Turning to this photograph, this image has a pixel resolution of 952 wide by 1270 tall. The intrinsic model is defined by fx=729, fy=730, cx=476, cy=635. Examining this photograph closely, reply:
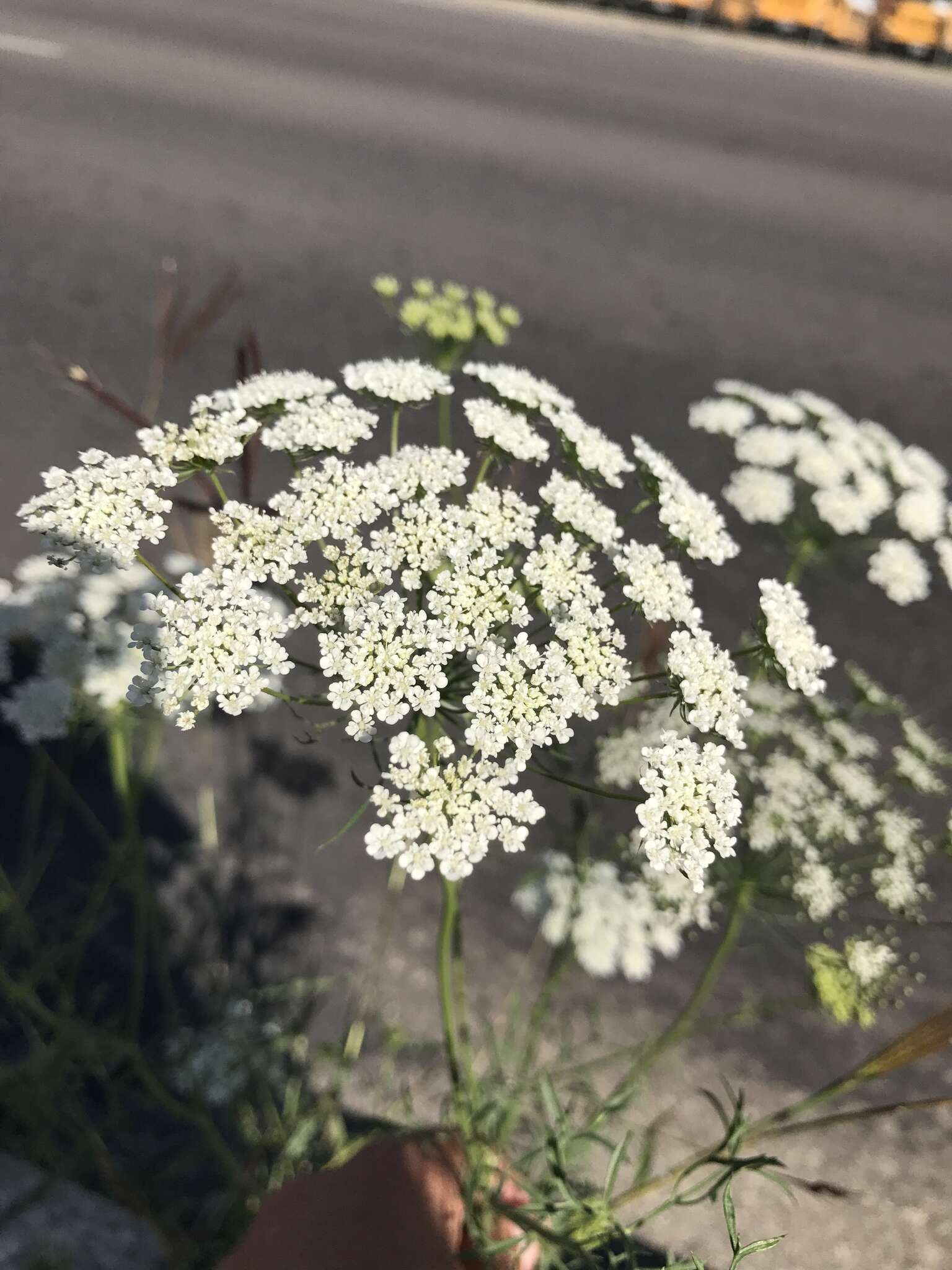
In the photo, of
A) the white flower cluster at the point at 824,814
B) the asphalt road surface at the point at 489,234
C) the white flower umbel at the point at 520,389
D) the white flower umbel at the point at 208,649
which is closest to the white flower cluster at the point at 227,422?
the white flower umbel at the point at 208,649

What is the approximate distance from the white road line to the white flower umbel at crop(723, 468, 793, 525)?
875 centimetres

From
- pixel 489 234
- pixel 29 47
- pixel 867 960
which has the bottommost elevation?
pixel 867 960

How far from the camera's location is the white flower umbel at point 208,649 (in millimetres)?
1369

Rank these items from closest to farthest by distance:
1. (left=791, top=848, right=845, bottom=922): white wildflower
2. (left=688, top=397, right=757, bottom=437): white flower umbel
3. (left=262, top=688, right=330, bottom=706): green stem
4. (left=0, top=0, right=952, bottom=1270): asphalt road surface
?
1. (left=262, top=688, right=330, bottom=706): green stem
2. (left=791, top=848, right=845, bottom=922): white wildflower
3. (left=688, top=397, right=757, bottom=437): white flower umbel
4. (left=0, top=0, right=952, bottom=1270): asphalt road surface

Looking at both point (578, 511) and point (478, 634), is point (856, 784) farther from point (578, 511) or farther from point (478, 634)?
point (478, 634)

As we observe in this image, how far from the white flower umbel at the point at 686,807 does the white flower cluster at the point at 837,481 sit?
122 cm

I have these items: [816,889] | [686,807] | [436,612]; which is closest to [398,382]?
[436,612]

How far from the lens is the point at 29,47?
7.36 meters

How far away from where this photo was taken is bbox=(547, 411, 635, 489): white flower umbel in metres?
1.76

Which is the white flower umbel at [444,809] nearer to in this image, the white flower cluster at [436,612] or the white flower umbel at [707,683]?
the white flower cluster at [436,612]

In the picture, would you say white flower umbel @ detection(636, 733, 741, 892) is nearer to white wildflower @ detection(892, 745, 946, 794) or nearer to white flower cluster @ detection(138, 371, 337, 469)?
white wildflower @ detection(892, 745, 946, 794)

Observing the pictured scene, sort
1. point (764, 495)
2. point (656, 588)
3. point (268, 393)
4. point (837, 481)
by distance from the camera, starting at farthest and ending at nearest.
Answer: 1. point (764, 495)
2. point (837, 481)
3. point (268, 393)
4. point (656, 588)

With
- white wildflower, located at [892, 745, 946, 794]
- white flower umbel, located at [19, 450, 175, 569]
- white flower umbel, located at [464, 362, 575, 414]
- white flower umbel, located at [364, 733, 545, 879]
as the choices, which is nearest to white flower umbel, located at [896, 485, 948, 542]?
white wildflower, located at [892, 745, 946, 794]

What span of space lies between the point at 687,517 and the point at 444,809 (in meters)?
0.91
